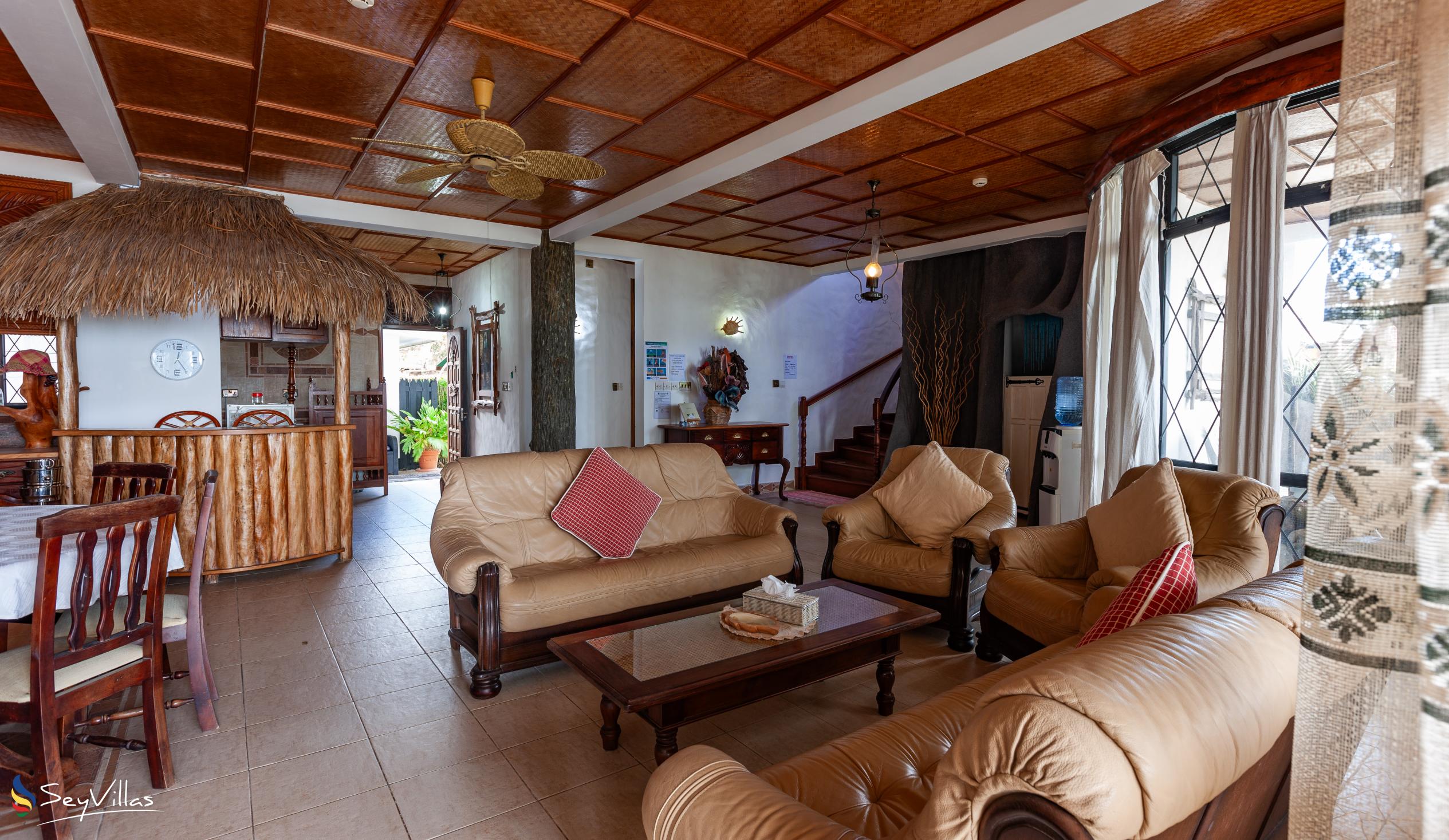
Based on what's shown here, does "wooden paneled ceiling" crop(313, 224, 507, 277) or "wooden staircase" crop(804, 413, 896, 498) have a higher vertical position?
"wooden paneled ceiling" crop(313, 224, 507, 277)

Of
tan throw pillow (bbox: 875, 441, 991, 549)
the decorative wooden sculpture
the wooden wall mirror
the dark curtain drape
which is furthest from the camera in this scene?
the wooden wall mirror

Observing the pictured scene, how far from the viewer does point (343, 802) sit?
2.18 meters

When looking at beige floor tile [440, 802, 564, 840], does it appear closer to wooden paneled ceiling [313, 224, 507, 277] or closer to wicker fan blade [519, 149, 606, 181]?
wicker fan blade [519, 149, 606, 181]

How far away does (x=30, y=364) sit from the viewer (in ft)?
17.4

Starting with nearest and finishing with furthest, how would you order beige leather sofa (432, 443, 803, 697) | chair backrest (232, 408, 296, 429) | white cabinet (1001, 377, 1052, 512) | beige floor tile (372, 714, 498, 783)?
beige floor tile (372, 714, 498, 783) < beige leather sofa (432, 443, 803, 697) < chair backrest (232, 408, 296, 429) < white cabinet (1001, 377, 1052, 512)

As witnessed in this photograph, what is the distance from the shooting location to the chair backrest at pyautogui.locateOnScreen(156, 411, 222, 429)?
5398 millimetres

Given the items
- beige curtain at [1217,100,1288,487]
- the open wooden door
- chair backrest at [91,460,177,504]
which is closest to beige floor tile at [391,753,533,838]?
chair backrest at [91,460,177,504]

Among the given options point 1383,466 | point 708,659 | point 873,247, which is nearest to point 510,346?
point 873,247

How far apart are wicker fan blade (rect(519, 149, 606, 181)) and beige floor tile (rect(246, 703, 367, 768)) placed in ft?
9.12

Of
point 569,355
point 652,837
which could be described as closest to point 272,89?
point 569,355

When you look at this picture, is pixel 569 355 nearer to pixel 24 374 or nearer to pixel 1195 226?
pixel 24 374

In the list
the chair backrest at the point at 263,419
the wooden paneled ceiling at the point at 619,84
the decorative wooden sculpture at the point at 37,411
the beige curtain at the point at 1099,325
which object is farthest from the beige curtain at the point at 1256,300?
the decorative wooden sculpture at the point at 37,411

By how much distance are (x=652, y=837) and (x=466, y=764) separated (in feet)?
4.78

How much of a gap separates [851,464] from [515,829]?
697 cm
